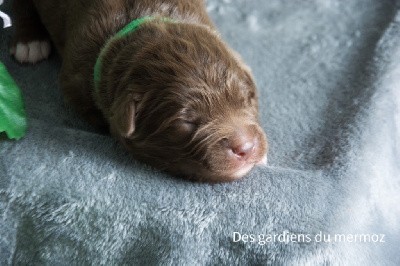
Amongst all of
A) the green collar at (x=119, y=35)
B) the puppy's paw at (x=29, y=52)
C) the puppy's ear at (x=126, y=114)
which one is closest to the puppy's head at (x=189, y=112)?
the puppy's ear at (x=126, y=114)

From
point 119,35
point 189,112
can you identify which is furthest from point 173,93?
point 119,35

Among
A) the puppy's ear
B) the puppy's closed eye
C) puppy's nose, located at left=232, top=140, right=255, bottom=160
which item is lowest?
puppy's nose, located at left=232, top=140, right=255, bottom=160

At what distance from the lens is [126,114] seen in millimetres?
1648

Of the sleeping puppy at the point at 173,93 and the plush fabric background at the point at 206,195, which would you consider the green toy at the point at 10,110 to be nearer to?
the plush fabric background at the point at 206,195

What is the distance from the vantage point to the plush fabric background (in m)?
1.56

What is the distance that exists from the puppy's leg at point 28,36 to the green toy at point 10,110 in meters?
0.69

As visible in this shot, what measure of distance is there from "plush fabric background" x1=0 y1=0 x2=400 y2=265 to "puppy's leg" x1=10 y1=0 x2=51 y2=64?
0.42 feet

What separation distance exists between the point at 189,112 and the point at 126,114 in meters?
0.20

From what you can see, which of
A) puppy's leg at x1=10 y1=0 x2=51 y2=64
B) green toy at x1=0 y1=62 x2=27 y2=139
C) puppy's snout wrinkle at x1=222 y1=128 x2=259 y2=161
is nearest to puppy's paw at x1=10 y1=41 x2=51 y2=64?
puppy's leg at x1=10 y1=0 x2=51 y2=64

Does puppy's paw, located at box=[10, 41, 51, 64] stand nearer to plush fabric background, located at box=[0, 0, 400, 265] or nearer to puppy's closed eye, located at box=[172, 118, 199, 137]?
plush fabric background, located at box=[0, 0, 400, 265]

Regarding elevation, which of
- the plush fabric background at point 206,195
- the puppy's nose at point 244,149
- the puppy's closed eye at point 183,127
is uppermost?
the puppy's closed eye at point 183,127

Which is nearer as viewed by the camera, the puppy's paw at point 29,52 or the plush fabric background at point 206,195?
the plush fabric background at point 206,195

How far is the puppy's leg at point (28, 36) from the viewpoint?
2377 mm

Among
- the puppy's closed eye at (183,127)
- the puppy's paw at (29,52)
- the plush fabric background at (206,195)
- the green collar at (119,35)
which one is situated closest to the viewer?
the plush fabric background at (206,195)
